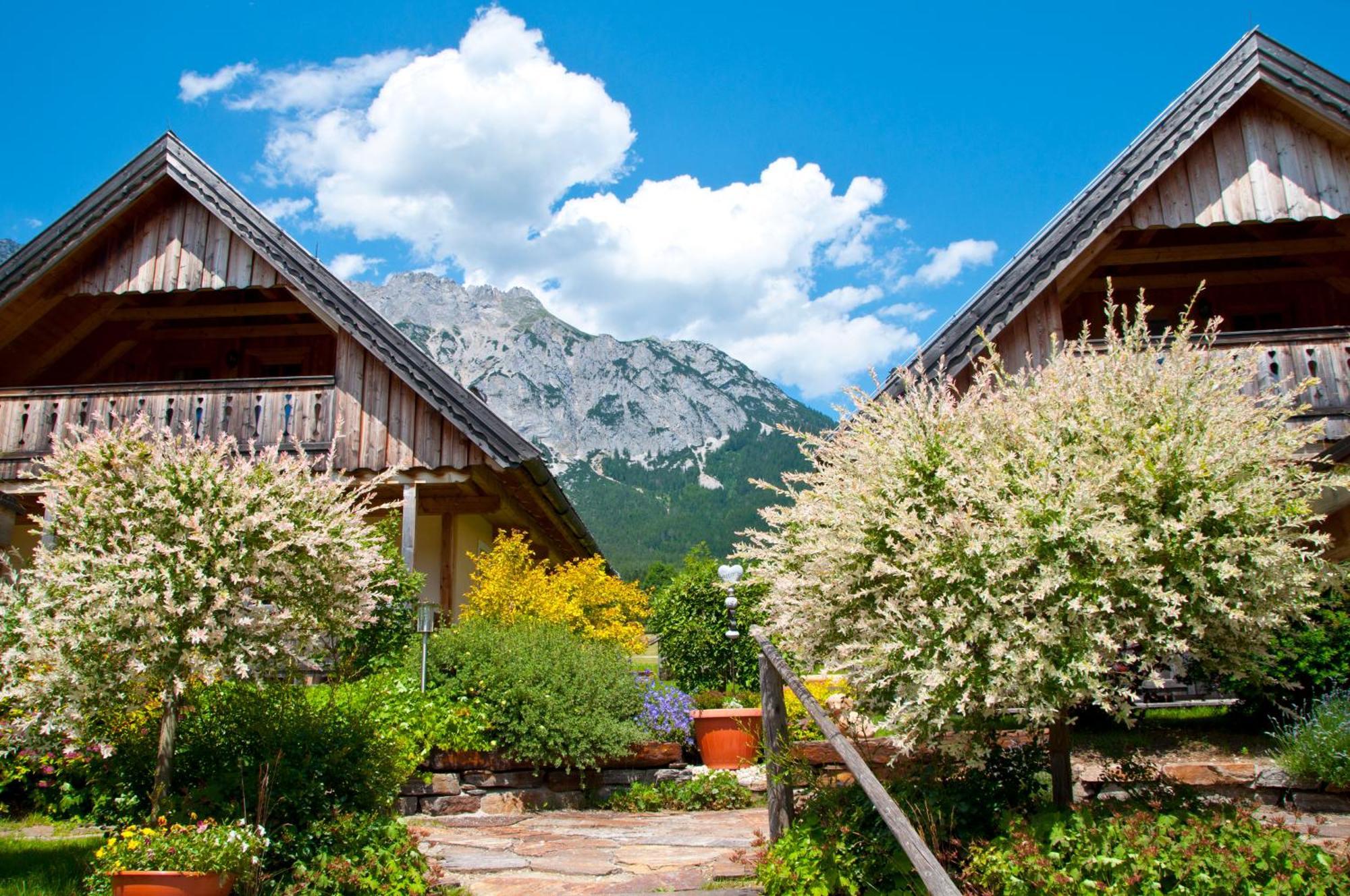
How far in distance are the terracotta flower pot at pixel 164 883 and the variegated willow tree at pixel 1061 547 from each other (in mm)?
3007

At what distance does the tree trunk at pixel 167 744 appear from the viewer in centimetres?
541

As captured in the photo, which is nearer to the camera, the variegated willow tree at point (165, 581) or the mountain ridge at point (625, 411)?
the variegated willow tree at point (165, 581)

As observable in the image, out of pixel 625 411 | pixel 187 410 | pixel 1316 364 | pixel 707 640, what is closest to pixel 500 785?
pixel 707 640

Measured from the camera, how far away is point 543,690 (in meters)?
8.31

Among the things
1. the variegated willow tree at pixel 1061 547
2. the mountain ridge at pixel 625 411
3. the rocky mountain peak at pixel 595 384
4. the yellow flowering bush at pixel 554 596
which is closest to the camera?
the variegated willow tree at pixel 1061 547

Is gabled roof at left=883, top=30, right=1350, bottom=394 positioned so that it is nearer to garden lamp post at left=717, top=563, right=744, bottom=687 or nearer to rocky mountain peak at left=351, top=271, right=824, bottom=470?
garden lamp post at left=717, top=563, right=744, bottom=687

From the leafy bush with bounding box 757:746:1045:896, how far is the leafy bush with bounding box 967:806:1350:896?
332 mm

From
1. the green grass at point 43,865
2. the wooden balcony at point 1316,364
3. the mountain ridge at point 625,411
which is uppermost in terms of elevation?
the mountain ridge at point 625,411

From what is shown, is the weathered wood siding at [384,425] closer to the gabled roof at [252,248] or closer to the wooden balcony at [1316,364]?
the gabled roof at [252,248]

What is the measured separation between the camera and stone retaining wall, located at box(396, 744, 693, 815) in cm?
827

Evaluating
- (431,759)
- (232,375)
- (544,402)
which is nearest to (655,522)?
(544,402)

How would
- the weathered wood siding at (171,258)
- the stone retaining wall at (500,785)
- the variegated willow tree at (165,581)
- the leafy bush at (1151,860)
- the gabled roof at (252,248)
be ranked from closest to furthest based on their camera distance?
the leafy bush at (1151,860)
the variegated willow tree at (165,581)
the stone retaining wall at (500,785)
the gabled roof at (252,248)
the weathered wood siding at (171,258)

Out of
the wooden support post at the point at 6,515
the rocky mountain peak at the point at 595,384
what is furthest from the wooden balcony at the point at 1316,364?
the rocky mountain peak at the point at 595,384

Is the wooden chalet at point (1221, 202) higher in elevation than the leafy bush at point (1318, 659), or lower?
higher
